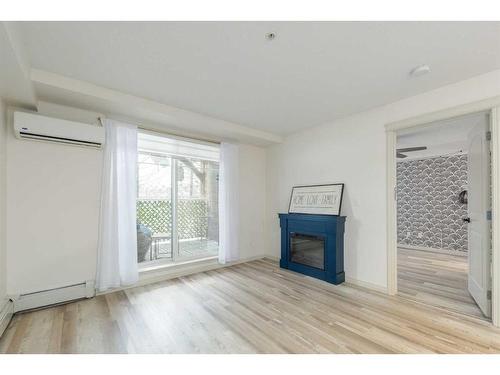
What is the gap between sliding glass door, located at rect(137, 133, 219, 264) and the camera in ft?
10.9

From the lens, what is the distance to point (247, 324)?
2.06 m

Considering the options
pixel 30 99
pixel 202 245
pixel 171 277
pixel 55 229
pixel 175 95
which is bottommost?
pixel 171 277

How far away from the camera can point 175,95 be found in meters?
2.58

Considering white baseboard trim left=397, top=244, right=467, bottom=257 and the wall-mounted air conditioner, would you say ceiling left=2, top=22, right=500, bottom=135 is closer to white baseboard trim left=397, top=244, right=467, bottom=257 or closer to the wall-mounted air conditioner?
Answer: the wall-mounted air conditioner

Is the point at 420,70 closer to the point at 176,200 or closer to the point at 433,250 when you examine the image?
the point at 176,200

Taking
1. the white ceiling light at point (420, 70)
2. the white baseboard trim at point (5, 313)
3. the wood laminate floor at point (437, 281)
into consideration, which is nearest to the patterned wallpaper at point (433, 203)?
the wood laminate floor at point (437, 281)

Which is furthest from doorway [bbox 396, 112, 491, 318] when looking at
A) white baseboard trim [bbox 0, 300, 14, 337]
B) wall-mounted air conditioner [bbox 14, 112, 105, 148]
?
white baseboard trim [bbox 0, 300, 14, 337]

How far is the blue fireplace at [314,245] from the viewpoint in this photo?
3.10 meters

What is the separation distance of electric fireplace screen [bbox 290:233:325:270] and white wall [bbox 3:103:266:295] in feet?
9.36

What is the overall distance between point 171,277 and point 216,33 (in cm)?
316

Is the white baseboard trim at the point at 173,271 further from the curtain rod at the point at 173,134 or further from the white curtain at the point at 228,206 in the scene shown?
the curtain rod at the point at 173,134

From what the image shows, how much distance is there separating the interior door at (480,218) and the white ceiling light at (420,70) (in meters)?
0.85
